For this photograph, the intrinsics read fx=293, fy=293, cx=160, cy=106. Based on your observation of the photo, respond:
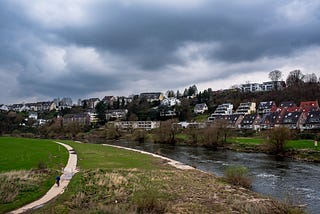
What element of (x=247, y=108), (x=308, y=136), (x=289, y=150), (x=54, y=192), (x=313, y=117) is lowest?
(x=289, y=150)

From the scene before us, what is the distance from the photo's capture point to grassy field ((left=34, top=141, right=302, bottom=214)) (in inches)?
667

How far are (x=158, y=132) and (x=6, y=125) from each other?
276ft

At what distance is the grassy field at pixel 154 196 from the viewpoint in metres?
17.0

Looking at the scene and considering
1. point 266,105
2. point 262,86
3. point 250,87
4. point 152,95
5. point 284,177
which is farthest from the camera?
point 152,95

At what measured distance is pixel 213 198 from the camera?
21016 millimetres

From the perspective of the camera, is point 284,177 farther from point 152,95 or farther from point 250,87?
point 152,95

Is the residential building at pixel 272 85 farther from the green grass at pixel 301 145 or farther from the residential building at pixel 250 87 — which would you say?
the green grass at pixel 301 145

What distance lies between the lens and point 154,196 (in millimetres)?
17406

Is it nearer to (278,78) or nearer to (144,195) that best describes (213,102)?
(278,78)

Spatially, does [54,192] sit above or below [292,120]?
below

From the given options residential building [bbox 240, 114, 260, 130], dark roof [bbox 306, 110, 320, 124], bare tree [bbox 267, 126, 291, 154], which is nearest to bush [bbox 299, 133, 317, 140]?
bare tree [bbox 267, 126, 291, 154]

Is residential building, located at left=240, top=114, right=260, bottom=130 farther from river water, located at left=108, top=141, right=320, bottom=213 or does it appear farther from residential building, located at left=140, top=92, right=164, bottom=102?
residential building, located at left=140, top=92, right=164, bottom=102

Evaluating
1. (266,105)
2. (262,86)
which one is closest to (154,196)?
(266,105)

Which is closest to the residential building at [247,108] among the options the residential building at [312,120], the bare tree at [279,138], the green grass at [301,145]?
the residential building at [312,120]
